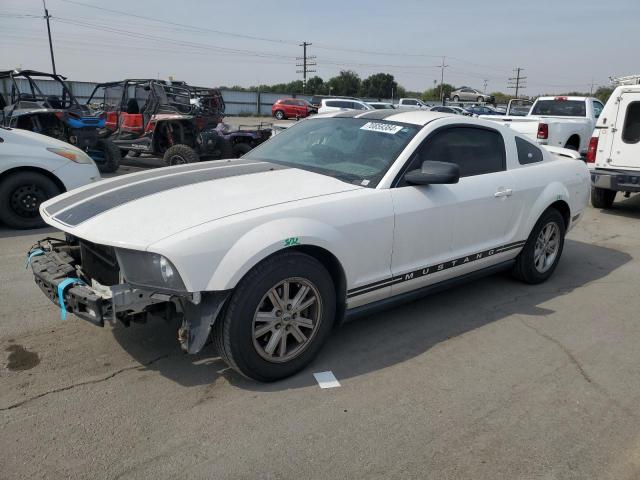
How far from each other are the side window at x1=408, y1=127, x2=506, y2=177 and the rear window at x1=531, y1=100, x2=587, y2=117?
9854 mm

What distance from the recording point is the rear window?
13.1 meters

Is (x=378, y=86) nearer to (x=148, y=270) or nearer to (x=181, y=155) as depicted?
(x=181, y=155)

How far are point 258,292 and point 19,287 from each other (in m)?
2.84

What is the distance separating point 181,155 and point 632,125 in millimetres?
8053

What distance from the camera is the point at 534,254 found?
16.5 ft

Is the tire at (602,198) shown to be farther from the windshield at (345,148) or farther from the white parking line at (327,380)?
the white parking line at (327,380)

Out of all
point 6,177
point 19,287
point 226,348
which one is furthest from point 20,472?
point 6,177

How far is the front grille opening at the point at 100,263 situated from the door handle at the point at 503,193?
294cm

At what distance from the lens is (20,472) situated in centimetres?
242

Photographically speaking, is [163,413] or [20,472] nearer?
[20,472]

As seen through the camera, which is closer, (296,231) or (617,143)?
(296,231)

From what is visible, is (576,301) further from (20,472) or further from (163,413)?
(20,472)

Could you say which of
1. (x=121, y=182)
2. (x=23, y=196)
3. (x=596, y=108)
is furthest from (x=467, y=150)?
(x=596, y=108)

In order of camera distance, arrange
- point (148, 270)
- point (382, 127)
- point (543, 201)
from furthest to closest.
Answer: point (543, 201)
point (382, 127)
point (148, 270)
